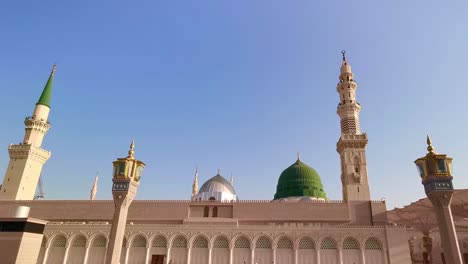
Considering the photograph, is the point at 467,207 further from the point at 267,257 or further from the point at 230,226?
the point at 230,226

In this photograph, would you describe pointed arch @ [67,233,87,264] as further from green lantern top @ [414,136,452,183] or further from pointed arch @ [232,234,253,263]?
green lantern top @ [414,136,452,183]

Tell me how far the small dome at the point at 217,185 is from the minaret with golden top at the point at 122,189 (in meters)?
27.8

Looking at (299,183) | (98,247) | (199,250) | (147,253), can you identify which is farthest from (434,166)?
(98,247)

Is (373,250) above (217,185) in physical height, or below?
below

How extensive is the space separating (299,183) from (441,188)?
104ft

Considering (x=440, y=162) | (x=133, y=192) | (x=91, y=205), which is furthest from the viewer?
(x=91, y=205)

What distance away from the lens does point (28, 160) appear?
152 ft

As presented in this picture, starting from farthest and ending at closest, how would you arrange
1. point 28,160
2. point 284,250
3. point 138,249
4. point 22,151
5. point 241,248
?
point 22,151
point 28,160
point 138,249
point 241,248
point 284,250

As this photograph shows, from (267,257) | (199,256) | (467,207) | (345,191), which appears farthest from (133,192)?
(467,207)

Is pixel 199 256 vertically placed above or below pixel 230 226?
below

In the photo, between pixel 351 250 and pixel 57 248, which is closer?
pixel 351 250

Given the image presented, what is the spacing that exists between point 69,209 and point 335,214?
3160 cm

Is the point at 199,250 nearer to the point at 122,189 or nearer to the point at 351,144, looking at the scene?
the point at 122,189

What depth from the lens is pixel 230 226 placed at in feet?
121
